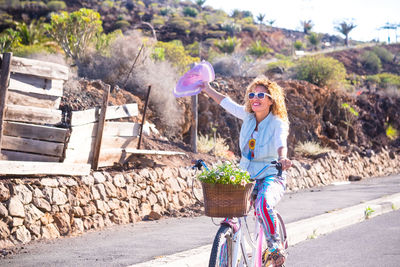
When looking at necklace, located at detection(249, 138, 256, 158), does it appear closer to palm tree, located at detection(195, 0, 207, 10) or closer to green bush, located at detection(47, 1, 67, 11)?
green bush, located at detection(47, 1, 67, 11)

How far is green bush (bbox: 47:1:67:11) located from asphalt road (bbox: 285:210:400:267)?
197ft

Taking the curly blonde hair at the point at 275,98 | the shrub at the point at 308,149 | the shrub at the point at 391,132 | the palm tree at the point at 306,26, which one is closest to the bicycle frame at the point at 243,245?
the curly blonde hair at the point at 275,98

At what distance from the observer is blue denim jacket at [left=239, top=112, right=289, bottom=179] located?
5094mm

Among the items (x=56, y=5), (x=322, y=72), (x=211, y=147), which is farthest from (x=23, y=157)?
(x=56, y=5)

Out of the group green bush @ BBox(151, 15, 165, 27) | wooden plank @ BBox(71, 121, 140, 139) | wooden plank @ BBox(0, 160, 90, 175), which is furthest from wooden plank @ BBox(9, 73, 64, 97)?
green bush @ BBox(151, 15, 165, 27)

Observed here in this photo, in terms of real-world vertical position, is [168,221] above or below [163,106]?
below

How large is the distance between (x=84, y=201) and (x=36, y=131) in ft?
4.84

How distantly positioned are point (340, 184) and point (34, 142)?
39.2 ft

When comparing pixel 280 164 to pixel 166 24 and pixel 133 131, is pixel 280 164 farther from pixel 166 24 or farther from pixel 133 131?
pixel 166 24

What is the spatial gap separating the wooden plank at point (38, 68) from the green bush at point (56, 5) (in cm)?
5779

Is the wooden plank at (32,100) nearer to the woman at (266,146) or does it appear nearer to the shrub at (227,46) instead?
the woman at (266,146)

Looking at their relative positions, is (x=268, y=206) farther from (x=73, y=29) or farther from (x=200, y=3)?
(x=200, y=3)

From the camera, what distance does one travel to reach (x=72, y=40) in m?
20.4

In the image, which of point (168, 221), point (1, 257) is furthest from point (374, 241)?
point (1, 257)
